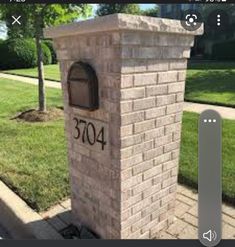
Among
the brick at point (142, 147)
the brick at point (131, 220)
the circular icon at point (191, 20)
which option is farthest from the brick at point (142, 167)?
the circular icon at point (191, 20)

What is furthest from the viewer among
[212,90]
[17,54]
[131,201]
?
[17,54]

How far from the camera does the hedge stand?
2291 centimetres

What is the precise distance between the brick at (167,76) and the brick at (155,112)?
23cm

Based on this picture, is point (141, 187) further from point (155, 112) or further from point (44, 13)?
point (44, 13)

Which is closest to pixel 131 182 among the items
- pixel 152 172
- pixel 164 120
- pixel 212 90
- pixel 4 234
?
pixel 152 172

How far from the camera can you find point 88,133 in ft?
9.95

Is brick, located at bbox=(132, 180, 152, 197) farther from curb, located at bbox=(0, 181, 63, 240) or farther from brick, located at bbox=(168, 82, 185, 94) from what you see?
curb, located at bbox=(0, 181, 63, 240)

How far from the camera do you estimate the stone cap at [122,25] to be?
2.37m

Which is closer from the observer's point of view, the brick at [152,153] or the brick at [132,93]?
the brick at [132,93]

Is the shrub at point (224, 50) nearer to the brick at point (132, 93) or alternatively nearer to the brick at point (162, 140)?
the brick at point (162, 140)

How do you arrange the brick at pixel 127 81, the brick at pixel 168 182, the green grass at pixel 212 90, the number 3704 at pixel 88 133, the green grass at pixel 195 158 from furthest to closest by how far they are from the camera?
the green grass at pixel 212 90 < the green grass at pixel 195 158 < the brick at pixel 168 182 < the number 3704 at pixel 88 133 < the brick at pixel 127 81

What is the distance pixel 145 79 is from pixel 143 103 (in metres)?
0.19

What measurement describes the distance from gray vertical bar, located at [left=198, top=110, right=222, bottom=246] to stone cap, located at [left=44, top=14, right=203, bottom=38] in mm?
994

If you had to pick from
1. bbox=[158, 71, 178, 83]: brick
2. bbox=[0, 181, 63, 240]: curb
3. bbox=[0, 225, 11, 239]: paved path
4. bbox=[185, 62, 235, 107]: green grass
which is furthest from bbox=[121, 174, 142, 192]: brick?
bbox=[185, 62, 235, 107]: green grass
